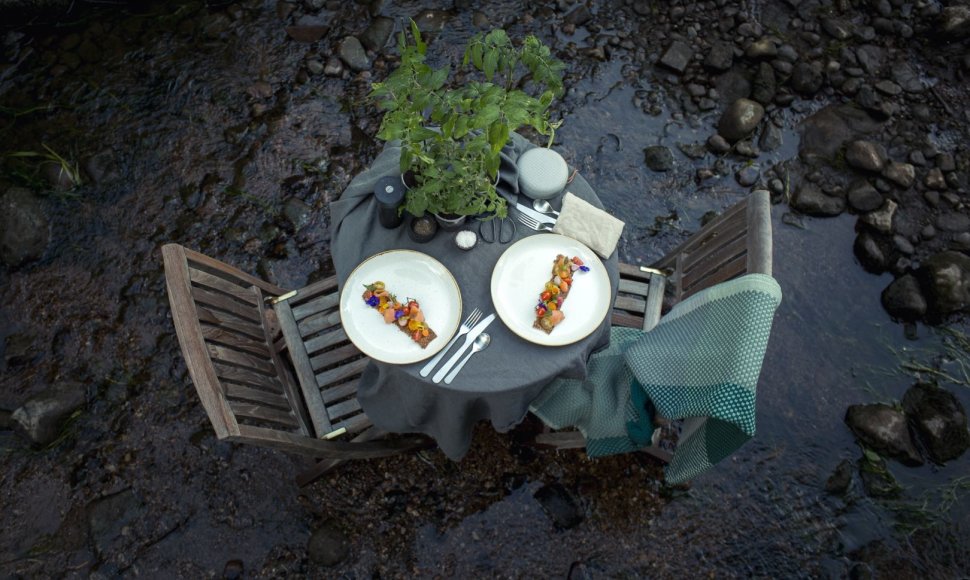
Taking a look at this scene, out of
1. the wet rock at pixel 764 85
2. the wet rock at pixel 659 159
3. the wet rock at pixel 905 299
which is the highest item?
the wet rock at pixel 764 85

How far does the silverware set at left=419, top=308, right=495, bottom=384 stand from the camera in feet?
7.11

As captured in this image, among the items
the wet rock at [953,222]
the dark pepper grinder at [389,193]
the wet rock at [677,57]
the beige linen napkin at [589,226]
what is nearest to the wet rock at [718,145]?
the wet rock at [677,57]

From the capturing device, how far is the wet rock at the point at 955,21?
409 cm

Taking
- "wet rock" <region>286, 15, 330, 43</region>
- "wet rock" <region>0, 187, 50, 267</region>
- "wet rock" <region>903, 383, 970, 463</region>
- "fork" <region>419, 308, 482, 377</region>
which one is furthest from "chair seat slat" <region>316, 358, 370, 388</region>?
"wet rock" <region>903, 383, 970, 463</region>

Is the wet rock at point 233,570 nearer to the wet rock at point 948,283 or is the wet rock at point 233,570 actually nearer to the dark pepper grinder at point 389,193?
the dark pepper grinder at point 389,193

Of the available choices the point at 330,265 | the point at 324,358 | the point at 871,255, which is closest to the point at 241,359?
the point at 324,358

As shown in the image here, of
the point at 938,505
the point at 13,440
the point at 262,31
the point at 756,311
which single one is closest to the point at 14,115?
the point at 262,31

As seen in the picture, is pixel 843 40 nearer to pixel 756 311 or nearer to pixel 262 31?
pixel 756 311

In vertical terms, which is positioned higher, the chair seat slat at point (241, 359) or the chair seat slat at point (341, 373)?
the chair seat slat at point (241, 359)

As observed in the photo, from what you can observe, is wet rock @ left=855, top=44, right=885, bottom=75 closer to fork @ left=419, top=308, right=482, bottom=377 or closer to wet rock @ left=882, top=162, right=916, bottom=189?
wet rock @ left=882, top=162, right=916, bottom=189

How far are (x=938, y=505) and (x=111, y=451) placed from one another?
13.4ft

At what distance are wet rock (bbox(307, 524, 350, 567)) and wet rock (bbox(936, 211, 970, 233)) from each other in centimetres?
376

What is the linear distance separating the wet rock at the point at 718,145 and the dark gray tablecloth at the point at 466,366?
173 cm

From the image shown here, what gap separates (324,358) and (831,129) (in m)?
3.39
